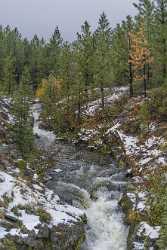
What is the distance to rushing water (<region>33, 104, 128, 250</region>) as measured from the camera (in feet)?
100

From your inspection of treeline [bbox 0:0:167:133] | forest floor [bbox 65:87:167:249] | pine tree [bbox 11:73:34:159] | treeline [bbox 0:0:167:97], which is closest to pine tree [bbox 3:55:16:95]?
treeline [bbox 0:0:167:97]

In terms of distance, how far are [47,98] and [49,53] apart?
3385cm

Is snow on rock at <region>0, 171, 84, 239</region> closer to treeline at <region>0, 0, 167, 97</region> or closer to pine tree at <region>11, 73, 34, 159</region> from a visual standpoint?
pine tree at <region>11, 73, 34, 159</region>

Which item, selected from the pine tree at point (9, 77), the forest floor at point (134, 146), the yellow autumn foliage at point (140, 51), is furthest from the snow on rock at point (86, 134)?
the pine tree at point (9, 77)

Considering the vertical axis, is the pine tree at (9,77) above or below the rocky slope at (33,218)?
above

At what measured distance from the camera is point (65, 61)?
62.3 metres

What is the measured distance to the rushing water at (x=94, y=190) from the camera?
30.6 meters

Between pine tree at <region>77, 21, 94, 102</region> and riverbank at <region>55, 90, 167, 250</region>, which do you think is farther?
pine tree at <region>77, 21, 94, 102</region>

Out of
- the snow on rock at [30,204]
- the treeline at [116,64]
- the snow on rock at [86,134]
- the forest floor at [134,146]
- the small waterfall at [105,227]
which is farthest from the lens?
the treeline at [116,64]

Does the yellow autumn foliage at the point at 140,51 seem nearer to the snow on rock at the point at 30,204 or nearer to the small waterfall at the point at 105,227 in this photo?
the small waterfall at the point at 105,227

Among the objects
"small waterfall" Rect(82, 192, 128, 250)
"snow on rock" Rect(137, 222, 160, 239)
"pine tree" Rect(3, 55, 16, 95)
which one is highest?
"pine tree" Rect(3, 55, 16, 95)

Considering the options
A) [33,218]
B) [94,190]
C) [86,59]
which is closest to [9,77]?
[86,59]

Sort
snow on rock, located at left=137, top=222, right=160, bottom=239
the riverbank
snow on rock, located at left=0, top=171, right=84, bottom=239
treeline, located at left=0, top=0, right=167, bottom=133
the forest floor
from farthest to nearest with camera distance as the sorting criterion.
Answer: treeline, located at left=0, top=0, right=167, bottom=133, the forest floor, the riverbank, snow on rock, located at left=137, top=222, right=160, bottom=239, snow on rock, located at left=0, top=171, right=84, bottom=239

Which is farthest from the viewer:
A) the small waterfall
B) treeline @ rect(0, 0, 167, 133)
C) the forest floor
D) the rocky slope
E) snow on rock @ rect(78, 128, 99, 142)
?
treeline @ rect(0, 0, 167, 133)
